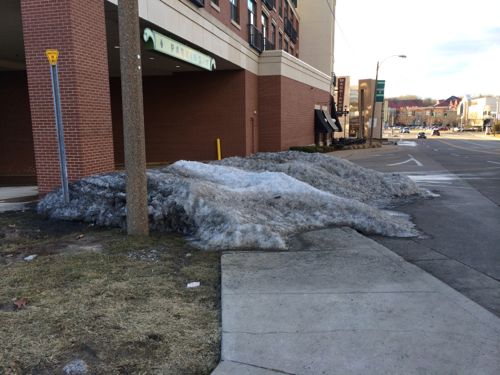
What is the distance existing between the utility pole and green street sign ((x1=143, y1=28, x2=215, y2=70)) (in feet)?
21.3

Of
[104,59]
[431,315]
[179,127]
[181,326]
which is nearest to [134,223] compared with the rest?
[181,326]

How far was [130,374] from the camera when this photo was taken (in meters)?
3.12

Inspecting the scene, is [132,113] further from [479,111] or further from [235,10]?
[479,111]

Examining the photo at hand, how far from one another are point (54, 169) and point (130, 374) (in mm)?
6918

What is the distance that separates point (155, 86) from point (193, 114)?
2.29 metres

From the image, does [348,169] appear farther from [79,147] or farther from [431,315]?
[431,315]

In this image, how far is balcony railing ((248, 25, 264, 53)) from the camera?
22378mm

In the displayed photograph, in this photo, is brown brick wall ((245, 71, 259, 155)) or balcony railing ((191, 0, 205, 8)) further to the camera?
brown brick wall ((245, 71, 259, 155))

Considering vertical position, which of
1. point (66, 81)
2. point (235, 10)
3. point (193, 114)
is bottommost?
point (193, 114)

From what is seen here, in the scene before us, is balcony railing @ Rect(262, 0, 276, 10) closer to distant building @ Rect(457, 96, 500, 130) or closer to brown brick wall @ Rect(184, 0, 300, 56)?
brown brick wall @ Rect(184, 0, 300, 56)

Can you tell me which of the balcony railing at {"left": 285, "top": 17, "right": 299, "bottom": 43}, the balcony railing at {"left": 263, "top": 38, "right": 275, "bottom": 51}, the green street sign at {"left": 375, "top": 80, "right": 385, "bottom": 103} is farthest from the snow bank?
the green street sign at {"left": 375, "top": 80, "right": 385, "bottom": 103}

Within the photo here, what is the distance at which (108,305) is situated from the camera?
4184 millimetres

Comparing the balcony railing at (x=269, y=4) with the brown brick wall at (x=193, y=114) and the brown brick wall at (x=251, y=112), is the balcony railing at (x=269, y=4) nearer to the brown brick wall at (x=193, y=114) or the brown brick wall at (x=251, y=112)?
the brown brick wall at (x=251, y=112)

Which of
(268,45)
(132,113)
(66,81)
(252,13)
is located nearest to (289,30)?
(268,45)
